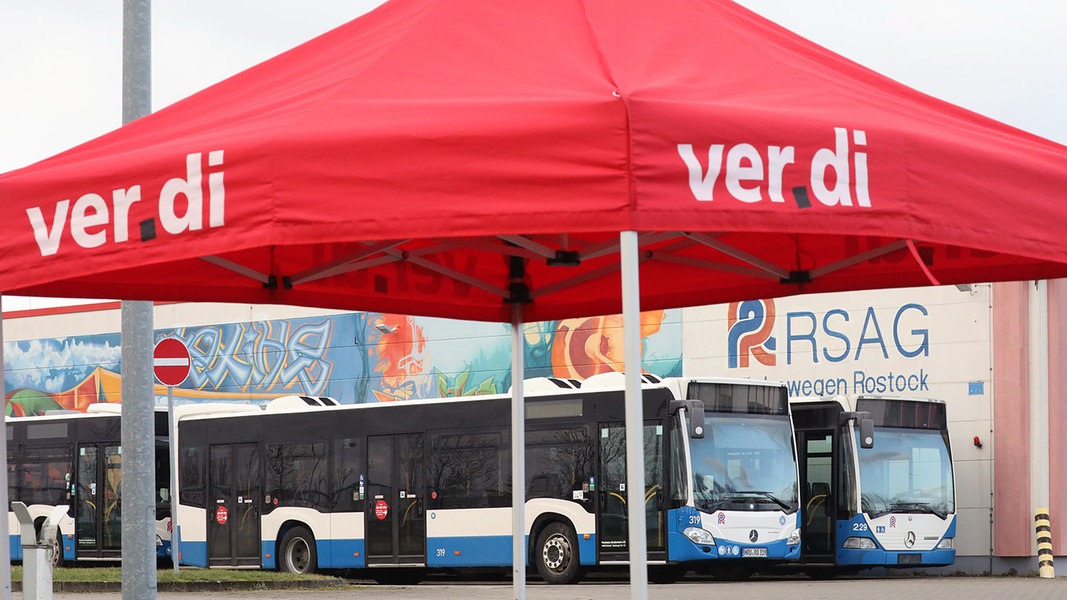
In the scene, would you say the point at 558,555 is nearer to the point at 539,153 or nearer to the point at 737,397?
the point at 737,397

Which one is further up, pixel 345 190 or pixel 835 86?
pixel 835 86

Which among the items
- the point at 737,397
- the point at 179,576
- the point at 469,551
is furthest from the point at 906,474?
the point at 179,576

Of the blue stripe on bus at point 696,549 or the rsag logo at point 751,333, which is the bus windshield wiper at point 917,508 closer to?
the blue stripe on bus at point 696,549

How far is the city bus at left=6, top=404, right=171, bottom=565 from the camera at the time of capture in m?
26.6

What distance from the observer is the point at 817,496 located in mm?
23609

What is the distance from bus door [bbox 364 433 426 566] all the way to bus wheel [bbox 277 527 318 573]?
1.30 m

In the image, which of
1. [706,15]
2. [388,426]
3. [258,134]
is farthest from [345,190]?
[388,426]

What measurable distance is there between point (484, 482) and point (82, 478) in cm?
846

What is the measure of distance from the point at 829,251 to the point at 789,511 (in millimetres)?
14576

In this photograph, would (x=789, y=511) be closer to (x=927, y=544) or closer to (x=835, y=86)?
(x=927, y=544)

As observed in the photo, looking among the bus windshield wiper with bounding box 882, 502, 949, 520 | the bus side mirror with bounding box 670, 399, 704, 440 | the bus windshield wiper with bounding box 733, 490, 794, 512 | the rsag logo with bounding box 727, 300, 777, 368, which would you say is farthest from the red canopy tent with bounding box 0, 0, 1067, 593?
the rsag logo with bounding box 727, 300, 777, 368

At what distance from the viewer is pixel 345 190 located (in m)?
4.55

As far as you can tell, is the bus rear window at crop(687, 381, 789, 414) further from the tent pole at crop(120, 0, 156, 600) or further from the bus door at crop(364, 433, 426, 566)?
the tent pole at crop(120, 0, 156, 600)

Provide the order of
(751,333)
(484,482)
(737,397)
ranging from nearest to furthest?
(737,397) → (484,482) → (751,333)
